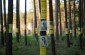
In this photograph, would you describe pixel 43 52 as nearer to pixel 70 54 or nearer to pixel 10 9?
pixel 10 9

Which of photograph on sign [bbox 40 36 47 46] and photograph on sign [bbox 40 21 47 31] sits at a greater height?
photograph on sign [bbox 40 21 47 31]

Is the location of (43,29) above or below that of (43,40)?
above

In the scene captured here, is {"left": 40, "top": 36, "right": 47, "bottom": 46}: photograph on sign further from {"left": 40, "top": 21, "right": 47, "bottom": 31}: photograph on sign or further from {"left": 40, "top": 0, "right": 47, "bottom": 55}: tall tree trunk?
{"left": 40, "top": 21, "right": 47, "bottom": 31}: photograph on sign

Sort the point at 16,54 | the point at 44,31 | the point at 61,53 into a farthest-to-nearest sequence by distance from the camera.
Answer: the point at 61,53, the point at 16,54, the point at 44,31

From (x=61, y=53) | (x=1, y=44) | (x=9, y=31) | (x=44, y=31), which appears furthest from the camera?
(x=1, y=44)

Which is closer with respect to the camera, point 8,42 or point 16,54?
point 8,42

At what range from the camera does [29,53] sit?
54.1 feet

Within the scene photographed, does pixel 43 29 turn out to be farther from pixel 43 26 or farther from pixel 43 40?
pixel 43 40

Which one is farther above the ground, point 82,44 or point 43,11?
point 43,11

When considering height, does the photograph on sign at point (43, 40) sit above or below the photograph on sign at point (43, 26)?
below

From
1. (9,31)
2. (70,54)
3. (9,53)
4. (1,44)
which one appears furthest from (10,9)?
(1,44)

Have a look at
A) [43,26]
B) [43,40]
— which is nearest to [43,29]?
[43,26]

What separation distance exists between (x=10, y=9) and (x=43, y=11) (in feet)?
17.4

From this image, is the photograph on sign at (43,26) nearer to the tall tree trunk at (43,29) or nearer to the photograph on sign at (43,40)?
the tall tree trunk at (43,29)
